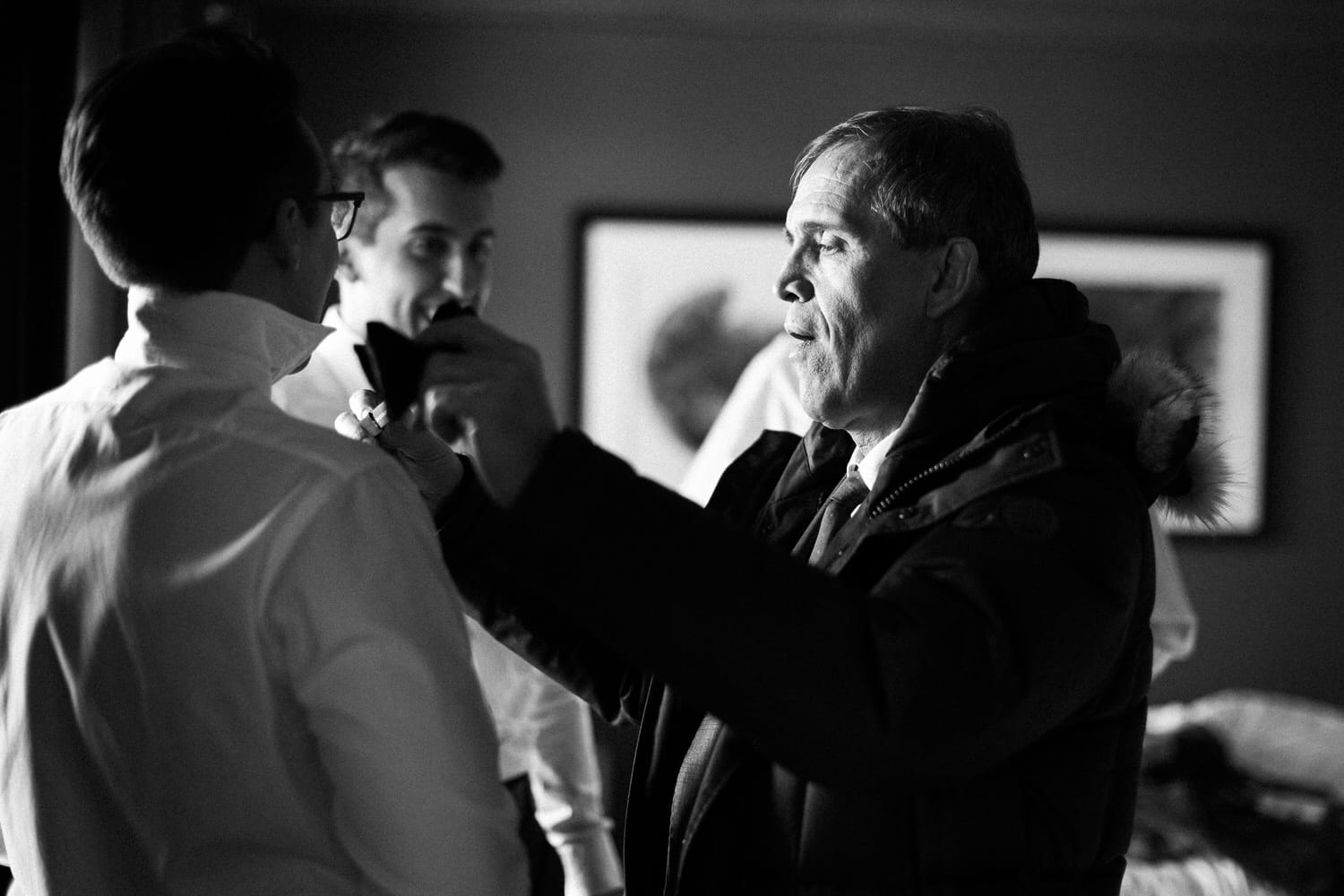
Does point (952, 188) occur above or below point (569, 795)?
above

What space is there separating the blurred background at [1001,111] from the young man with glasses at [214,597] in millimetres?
Answer: 3454

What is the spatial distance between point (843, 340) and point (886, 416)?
0.31ft

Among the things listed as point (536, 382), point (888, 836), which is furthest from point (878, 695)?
point (536, 382)

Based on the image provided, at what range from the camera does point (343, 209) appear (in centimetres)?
Answer: 116

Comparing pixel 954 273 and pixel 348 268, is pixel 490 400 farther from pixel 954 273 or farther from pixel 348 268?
pixel 348 268

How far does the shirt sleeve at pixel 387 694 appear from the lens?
3.06ft

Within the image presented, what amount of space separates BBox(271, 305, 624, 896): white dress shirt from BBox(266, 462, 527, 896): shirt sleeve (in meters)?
1.16

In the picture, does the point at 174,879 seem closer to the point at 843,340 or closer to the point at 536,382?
the point at 536,382

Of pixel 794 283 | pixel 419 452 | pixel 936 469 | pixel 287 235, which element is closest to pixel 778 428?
pixel 794 283

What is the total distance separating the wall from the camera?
4484 mm

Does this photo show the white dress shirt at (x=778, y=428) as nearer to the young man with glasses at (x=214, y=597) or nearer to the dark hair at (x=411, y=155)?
the dark hair at (x=411, y=155)

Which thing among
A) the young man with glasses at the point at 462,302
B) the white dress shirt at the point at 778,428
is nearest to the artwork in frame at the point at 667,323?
the white dress shirt at the point at 778,428

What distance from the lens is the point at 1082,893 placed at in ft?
3.87

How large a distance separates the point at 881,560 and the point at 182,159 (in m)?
0.66
